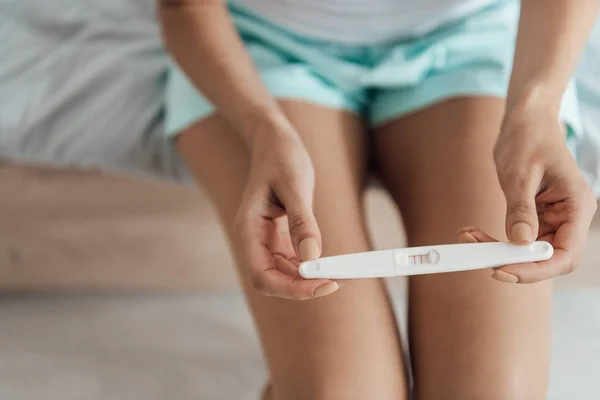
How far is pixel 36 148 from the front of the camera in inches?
31.3

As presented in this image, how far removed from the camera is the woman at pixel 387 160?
0.52 metres

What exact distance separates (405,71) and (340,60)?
67 millimetres

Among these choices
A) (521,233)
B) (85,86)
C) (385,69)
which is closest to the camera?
(521,233)

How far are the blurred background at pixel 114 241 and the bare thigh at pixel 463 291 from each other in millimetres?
194

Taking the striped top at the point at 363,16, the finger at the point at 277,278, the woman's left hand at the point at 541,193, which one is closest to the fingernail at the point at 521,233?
the woman's left hand at the point at 541,193

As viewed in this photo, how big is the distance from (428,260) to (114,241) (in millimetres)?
543

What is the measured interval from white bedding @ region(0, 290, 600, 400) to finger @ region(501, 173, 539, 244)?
1.36 ft

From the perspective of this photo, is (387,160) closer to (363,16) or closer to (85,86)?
(363,16)

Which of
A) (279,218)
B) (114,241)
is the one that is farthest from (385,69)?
(114,241)

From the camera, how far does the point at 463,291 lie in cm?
55

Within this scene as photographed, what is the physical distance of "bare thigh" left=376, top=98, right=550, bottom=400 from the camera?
533mm

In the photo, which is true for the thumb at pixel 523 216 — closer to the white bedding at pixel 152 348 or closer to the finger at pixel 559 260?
the finger at pixel 559 260

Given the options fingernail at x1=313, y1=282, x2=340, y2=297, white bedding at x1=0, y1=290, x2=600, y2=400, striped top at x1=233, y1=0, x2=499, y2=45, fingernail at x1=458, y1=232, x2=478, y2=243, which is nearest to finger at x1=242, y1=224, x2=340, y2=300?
fingernail at x1=313, y1=282, x2=340, y2=297

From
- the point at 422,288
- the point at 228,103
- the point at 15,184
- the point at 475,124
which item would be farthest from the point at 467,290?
the point at 15,184
